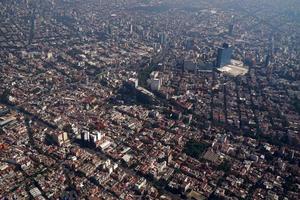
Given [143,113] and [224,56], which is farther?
[224,56]

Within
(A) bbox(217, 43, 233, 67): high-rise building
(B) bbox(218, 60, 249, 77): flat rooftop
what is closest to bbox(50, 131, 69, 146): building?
(B) bbox(218, 60, 249, 77): flat rooftop

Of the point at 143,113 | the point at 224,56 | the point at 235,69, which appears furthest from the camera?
the point at 224,56

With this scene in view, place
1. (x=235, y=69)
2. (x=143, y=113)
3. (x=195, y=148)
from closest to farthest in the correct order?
(x=195, y=148)
(x=143, y=113)
(x=235, y=69)

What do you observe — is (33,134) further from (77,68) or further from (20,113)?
(77,68)

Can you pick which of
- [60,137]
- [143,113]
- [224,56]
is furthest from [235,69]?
[60,137]

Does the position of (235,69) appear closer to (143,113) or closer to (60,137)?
(143,113)

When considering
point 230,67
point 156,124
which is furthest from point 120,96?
point 230,67

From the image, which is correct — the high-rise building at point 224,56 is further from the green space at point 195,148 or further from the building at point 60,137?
the building at point 60,137
